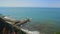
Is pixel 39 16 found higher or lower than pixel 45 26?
higher

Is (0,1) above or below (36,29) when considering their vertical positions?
above

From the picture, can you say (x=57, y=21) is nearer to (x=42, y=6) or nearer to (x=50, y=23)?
(x=50, y=23)

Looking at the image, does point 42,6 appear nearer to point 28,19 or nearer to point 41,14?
point 41,14

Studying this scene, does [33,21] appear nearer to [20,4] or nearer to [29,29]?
[29,29]

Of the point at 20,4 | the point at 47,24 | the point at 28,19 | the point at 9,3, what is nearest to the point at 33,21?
the point at 28,19

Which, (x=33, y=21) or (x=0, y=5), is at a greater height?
(x=0, y=5)

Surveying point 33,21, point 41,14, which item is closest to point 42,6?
point 41,14

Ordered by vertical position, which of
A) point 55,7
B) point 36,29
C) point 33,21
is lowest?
point 36,29
